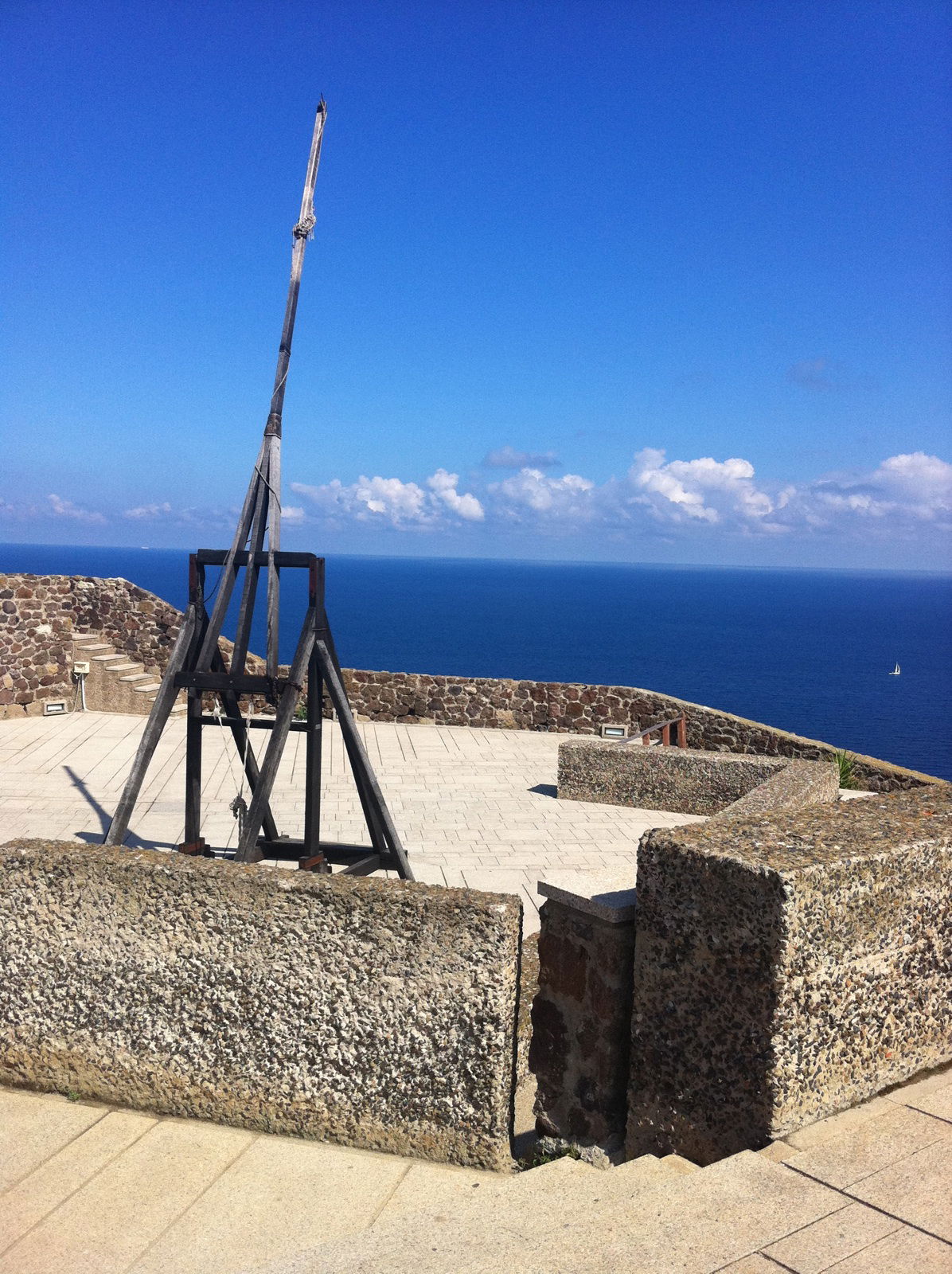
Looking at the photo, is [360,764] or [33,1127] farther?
[360,764]

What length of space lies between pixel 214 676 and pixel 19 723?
8.98 m

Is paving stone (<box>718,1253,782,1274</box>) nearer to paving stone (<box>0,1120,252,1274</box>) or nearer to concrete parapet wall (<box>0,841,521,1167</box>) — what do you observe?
concrete parapet wall (<box>0,841,521,1167</box>)

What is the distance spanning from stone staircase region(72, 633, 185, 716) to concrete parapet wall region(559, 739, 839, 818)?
7.35m

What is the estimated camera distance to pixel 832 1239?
7.07 ft

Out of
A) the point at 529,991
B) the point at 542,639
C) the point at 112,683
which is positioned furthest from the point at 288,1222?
the point at 542,639

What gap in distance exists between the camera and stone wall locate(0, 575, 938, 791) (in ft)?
47.7

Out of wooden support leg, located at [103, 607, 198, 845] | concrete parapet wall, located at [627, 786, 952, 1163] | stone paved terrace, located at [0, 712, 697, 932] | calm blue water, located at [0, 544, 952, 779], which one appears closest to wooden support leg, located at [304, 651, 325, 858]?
wooden support leg, located at [103, 607, 198, 845]

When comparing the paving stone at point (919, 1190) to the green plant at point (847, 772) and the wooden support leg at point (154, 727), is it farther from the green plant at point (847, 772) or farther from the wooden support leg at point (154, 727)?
the green plant at point (847, 772)

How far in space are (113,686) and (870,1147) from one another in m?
14.7

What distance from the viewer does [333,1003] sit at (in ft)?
9.80

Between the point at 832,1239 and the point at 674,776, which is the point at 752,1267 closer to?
the point at 832,1239

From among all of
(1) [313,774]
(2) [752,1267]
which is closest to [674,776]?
(1) [313,774]

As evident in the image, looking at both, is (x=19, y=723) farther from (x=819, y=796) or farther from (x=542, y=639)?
(x=542, y=639)

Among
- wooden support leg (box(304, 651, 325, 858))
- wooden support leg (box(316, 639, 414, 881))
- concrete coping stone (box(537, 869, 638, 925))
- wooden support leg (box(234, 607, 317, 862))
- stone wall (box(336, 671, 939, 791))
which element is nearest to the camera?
concrete coping stone (box(537, 869, 638, 925))
